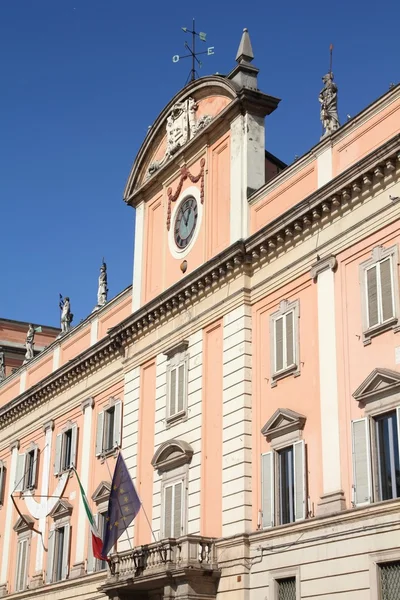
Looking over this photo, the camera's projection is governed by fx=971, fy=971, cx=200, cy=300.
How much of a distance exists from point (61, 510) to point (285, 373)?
48.7 feet

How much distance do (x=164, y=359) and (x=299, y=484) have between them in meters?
8.82

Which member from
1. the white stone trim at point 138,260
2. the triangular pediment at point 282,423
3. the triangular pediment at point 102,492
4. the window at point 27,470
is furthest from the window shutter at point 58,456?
the triangular pediment at point 282,423

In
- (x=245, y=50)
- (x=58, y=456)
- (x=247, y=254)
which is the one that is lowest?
(x=58, y=456)

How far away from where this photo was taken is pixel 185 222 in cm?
3234

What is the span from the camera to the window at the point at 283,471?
23906 millimetres

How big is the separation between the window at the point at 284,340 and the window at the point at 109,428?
9.65 metres

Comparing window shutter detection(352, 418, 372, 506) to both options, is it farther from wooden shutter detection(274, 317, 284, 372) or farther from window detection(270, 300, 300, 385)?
wooden shutter detection(274, 317, 284, 372)

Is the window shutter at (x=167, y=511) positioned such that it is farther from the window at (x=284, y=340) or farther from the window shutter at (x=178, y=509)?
the window at (x=284, y=340)

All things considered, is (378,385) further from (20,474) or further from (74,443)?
(20,474)

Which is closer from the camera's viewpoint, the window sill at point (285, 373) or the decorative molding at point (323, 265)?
the decorative molding at point (323, 265)

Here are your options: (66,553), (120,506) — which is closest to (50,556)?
(66,553)

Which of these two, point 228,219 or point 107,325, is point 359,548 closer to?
point 228,219

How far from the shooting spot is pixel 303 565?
75.6ft

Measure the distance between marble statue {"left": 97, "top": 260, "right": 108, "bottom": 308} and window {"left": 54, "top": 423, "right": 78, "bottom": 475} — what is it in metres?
5.03
